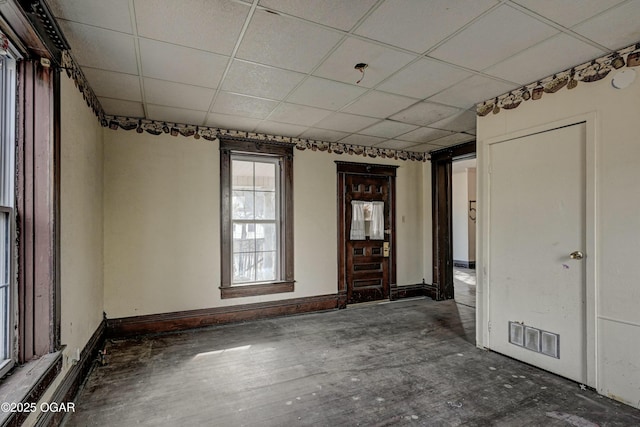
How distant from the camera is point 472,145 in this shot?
505 centimetres

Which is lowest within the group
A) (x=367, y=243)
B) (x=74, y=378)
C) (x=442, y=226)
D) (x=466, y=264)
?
(x=466, y=264)

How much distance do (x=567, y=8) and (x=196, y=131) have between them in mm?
3982

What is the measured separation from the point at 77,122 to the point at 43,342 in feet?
5.70

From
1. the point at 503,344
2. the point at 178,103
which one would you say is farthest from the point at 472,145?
the point at 178,103

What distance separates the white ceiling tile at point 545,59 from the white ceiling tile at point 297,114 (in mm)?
1820

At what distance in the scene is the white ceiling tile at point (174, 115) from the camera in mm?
3613

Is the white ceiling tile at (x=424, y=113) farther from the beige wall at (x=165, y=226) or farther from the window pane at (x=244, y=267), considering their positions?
A: the window pane at (x=244, y=267)

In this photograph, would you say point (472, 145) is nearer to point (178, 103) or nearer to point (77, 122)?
point (178, 103)

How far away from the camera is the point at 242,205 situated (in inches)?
182

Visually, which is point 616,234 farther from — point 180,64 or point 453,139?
point 180,64

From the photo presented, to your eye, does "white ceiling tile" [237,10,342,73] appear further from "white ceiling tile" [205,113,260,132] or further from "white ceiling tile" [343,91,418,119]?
"white ceiling tile" [205,113,260,132]

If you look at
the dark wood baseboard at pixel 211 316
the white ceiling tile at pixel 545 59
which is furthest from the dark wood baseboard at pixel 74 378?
the white ceiling tile at pixel 545 59

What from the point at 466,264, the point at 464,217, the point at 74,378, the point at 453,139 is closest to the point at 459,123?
the point at 453,139

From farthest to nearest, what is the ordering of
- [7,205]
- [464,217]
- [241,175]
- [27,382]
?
[464,217] < [241,175] < [7,205] < [27,382]
